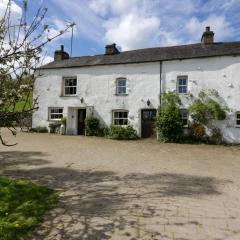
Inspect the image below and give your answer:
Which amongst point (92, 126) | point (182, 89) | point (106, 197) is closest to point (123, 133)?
point (92, 126)

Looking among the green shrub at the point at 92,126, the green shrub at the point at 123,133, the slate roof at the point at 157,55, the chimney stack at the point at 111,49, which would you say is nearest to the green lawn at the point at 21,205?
the green shrub at the point at 123,133

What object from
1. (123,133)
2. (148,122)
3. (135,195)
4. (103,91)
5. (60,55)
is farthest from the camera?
(60,55)

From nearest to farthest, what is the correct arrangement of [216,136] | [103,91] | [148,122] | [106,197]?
[106,197], [216,136], [148,122], [103,91]

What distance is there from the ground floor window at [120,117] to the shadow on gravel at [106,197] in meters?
12.3

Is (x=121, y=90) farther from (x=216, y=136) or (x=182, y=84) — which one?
(x=216, y=136)

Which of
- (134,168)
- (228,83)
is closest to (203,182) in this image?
(134,168)

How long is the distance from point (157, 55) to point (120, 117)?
18.4 ft

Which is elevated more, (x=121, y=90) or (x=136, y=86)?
(x=136, y=86)

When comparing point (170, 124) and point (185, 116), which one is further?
point (185, 116)

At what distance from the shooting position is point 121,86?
22.0 metres

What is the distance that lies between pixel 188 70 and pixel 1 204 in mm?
16800

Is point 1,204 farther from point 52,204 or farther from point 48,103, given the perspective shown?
point 48,103

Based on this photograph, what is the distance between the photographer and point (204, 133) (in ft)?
61.9

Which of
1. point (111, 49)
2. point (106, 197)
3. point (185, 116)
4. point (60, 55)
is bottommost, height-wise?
point (106, 197)
